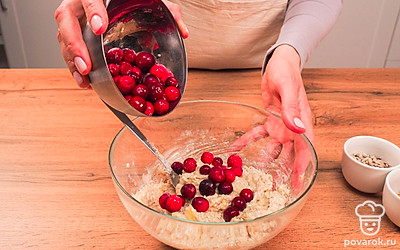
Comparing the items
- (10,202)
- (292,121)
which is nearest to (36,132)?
(10,202)

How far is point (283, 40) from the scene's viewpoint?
4.44 feet

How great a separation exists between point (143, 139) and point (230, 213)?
27cm

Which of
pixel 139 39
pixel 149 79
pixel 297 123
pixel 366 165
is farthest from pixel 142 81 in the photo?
pixel 366 165

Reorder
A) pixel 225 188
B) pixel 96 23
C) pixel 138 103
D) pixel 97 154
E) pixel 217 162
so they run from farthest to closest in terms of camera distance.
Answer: pixel 97 154
pixel 217 162
pixel 225 188
pixel 138 103
pixel 96 23

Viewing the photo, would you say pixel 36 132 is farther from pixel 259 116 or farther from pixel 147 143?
pixel 259 116

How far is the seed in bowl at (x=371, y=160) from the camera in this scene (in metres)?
0.99

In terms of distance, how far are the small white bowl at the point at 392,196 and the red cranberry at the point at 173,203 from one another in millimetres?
484

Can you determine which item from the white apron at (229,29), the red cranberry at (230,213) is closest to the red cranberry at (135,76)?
the red cranberry at (230,213)

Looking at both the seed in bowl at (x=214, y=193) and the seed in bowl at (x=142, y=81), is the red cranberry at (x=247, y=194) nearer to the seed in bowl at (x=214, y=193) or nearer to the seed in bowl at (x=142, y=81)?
the seed in bowl at (x=214, y=193)

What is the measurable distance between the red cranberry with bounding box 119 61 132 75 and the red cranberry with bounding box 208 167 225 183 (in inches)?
12.6

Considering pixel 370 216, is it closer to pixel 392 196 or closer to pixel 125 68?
pixel 392 196

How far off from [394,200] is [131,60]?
69cm

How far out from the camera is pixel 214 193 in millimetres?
926

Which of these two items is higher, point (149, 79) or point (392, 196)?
point (149, 79)
